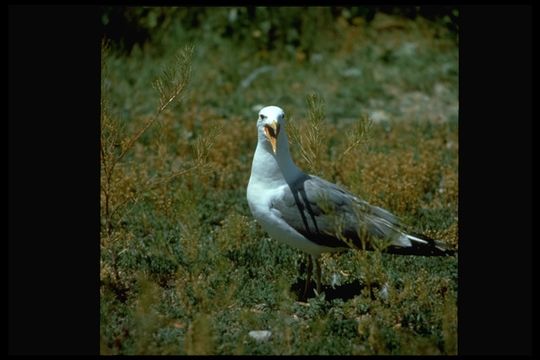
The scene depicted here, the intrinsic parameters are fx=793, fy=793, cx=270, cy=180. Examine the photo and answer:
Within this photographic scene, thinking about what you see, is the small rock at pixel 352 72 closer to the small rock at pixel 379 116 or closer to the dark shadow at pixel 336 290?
the small rock at pixel 379 116

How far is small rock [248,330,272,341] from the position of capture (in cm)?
476

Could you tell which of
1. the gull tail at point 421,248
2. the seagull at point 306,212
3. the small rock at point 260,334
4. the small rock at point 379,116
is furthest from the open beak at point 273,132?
the small rock at point 379,116

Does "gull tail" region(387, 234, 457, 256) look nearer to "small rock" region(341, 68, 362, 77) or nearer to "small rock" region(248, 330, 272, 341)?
"small rock" region(248, 330, 272, 341)

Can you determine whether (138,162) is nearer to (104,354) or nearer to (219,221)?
(219,221)

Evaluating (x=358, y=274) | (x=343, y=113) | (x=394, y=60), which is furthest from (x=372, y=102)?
Answer: (x=358, y=274)

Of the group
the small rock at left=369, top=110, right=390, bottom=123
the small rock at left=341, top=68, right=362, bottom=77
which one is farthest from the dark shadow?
the small rock at left=341, top=68, right=362, bottom=77

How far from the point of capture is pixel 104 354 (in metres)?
4.48

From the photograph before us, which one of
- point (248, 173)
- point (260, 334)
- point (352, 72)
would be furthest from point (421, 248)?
point (352, 72)

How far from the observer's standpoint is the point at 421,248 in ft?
16.5

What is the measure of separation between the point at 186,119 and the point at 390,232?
421 centimetres

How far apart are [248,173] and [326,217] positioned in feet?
9.03

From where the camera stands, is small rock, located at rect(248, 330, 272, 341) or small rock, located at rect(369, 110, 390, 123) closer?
small rock, located at rect(248, 330, 272, 341)

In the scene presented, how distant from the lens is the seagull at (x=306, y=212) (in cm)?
→ 502

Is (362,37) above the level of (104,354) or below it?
above
